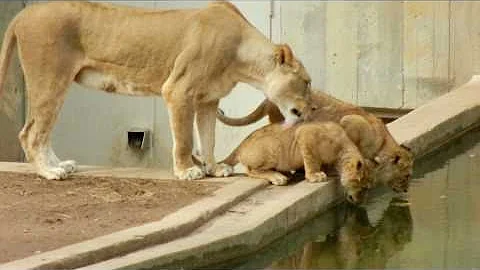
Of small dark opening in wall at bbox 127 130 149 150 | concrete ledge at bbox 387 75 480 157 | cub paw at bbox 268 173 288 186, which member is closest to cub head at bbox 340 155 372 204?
cub paw at bbox 268 173 288 186

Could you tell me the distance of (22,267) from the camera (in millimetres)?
4754

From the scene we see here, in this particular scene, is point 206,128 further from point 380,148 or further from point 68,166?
point 380,148

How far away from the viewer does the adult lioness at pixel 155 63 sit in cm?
743

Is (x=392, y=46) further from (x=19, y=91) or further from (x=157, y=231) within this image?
(x=157, y=231)

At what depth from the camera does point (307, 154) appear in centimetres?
701

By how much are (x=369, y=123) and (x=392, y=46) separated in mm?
3948

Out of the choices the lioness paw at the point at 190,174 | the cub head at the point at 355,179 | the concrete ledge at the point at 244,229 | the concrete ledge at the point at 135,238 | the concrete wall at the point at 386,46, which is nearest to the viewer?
the concrete ledge at the point at 135,238

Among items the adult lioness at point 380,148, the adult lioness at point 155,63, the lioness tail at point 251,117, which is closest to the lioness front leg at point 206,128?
the adult lioness at point 155,63

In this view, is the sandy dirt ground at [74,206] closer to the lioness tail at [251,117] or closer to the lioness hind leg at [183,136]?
the lioness hind leg at [183,136]

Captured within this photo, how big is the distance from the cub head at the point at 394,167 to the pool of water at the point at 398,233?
10cm

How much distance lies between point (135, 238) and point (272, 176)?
198cm

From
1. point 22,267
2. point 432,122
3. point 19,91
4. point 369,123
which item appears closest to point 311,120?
point 369,123

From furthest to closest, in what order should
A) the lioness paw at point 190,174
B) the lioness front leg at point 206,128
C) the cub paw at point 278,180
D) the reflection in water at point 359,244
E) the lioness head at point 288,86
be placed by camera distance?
the lioness front leg at point 206,128 < the lioness head at point 288,86 < the lioness paw at point 190,174 < the cub paw at point 278,180 < the reflection in water at point 359,244

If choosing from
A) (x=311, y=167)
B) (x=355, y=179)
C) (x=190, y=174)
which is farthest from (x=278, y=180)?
(x=190, y=174)
